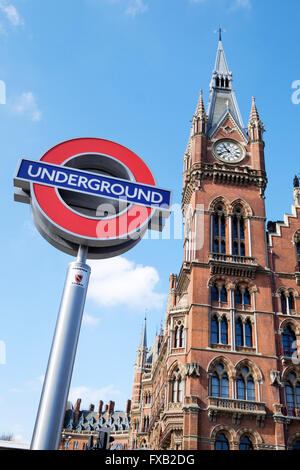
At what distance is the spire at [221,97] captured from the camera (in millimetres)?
51438

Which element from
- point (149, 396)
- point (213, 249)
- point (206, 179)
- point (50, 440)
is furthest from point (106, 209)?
point (149, 396)

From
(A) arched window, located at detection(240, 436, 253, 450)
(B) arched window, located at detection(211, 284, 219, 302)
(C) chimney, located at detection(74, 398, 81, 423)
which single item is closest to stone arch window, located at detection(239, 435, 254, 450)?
(A) arched window, located at detection(240, 436, 253, 450)

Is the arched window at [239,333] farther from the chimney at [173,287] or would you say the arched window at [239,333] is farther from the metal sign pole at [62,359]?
the metal sign pole at [62,359]

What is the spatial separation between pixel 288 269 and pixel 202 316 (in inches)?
377

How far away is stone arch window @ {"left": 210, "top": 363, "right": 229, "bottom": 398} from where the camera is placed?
118 ft

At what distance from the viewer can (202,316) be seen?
3841cm

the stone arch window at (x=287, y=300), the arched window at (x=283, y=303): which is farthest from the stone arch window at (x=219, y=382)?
the stone arch window at (x=287, y=300)

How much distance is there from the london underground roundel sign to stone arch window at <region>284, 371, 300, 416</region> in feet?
86.7

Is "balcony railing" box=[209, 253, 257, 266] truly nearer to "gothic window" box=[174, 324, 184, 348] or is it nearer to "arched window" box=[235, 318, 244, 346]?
"arched window" box=[235, 318, 244, 346]

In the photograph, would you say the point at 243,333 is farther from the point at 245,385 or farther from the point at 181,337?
the point at 181,337

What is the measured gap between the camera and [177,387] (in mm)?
37781

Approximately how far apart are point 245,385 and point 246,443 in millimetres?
4160

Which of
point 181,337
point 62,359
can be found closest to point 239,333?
point 181,337
